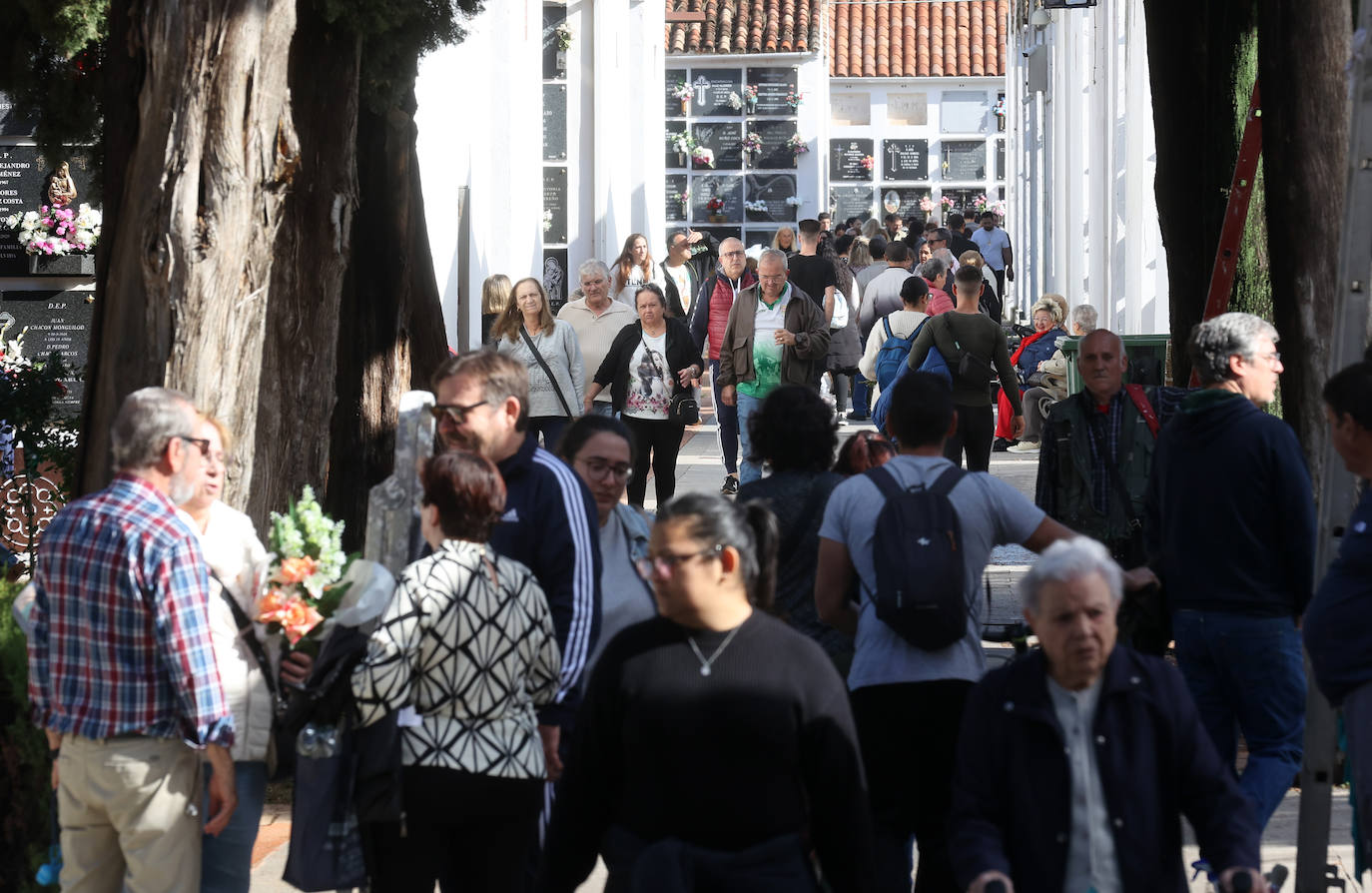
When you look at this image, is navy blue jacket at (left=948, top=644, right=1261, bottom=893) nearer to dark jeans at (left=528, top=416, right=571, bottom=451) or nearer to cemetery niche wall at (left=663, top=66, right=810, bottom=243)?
dark jeans at (left=528, top=416, right=571, bottom=451)

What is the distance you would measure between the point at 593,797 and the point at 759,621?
52 centimetres

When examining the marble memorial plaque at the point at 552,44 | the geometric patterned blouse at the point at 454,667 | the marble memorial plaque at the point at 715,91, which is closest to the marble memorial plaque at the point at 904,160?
the marble memorial plaque at the point at 715,91

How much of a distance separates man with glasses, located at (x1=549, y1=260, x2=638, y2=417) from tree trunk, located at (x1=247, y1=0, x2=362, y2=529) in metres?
5.00

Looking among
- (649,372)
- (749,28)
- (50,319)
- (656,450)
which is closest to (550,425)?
(649,372)

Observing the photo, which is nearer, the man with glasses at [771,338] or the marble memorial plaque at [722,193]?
the man with glasses at [771,338]

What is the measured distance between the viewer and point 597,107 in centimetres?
2161

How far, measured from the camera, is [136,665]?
15.1 feet

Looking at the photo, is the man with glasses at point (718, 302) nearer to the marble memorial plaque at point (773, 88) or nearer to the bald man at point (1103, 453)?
Result: the bald man at point (1103, 453)

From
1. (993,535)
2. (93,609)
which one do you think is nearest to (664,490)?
(993,535)

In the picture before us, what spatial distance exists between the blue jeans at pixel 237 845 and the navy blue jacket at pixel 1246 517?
2.88m

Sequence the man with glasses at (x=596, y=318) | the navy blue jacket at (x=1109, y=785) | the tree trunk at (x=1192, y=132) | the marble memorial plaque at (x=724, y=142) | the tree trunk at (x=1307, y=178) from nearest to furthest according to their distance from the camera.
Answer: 1. the navy blue jacket at (x=1109, y=785)
2. the tree trunk at (x=1307, y=178)
3. the tree trunk at (x=1192, y=132)
4. the man with glasses at (x=596, y=318)
5. the marble memorial plaque at (x=724, y=142)

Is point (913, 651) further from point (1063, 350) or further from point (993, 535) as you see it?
point (1063, 350)

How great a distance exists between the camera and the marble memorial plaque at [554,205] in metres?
20.8

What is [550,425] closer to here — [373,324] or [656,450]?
[656,450]
